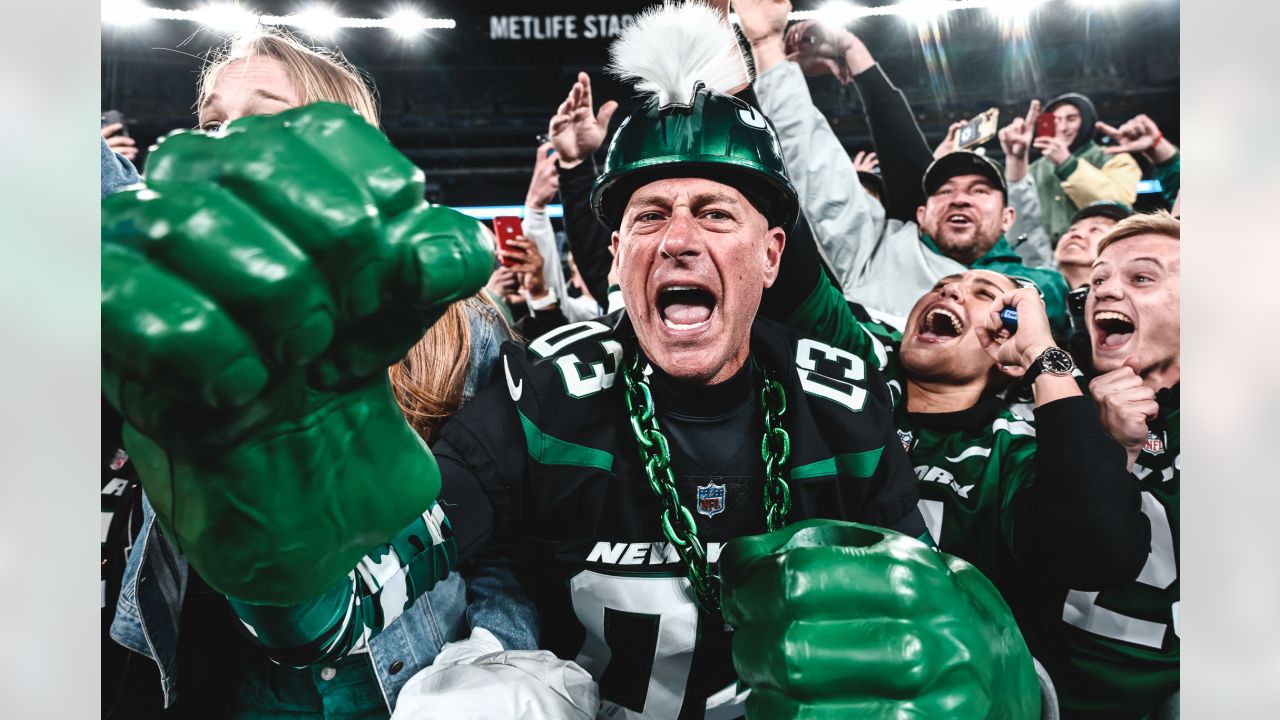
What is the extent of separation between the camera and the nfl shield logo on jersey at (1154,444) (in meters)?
1.55

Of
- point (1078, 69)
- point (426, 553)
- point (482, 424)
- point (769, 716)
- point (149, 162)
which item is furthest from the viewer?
point (1078, 69)

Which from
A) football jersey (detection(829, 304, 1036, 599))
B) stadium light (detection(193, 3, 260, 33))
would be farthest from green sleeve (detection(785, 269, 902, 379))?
stadium light (detection(193, 3, 260, 33))

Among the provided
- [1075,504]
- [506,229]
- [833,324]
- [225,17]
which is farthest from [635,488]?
[225,17]

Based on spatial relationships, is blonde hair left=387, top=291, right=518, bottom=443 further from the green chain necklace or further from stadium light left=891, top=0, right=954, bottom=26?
stadium light left=891, top=0, right=954, bottom=26

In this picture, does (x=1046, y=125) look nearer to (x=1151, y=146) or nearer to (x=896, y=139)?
(x=1151, y=146)

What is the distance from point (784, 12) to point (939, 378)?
2.68 ft

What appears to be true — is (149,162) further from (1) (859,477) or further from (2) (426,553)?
Answer: (1) (859,477)

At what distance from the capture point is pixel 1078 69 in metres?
1.72

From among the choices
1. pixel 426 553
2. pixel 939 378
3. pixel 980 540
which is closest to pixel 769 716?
pixel 426 553

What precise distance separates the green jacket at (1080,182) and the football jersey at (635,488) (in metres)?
0.86

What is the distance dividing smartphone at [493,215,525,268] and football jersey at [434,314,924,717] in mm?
633

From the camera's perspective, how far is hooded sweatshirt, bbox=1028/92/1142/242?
67.0 inches

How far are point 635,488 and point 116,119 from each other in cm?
146

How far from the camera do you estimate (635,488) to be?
1139 millimetres
